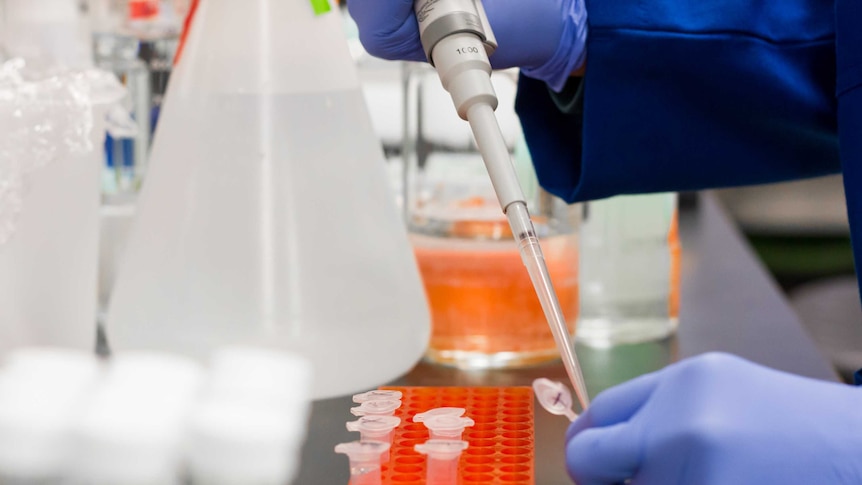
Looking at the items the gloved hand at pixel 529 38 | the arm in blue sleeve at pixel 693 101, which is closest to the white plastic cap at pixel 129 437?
the gloved hand at pixel 529 38

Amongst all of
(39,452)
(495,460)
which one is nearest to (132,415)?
(39,452)

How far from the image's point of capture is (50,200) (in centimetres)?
77

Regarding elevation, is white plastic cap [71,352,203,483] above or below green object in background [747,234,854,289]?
above

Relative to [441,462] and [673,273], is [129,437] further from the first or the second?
[673,273]

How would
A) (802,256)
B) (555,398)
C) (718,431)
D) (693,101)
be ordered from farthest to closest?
(802,256)
(693,101)
(555,398)
(718,431)

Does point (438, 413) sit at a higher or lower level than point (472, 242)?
higher

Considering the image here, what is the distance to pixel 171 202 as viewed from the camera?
790mm

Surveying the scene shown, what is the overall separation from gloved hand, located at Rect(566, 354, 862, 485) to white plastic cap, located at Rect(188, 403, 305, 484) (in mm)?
148

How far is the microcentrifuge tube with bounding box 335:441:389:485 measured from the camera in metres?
0.50

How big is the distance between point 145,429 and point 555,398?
0.75ft

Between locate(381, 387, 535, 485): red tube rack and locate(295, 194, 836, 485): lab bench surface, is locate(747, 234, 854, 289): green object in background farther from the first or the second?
locate(381, 387, 535, 485): red tube rack

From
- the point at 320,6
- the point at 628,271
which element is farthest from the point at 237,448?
the point at 628,271

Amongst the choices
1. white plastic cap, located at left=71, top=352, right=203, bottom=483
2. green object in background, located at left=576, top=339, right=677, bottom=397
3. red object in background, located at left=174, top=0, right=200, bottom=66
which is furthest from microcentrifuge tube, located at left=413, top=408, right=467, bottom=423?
red object in background, located at left=174, top=0, right=200, bottom=66

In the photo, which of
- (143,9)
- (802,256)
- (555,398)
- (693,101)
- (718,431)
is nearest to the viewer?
(718,431)
